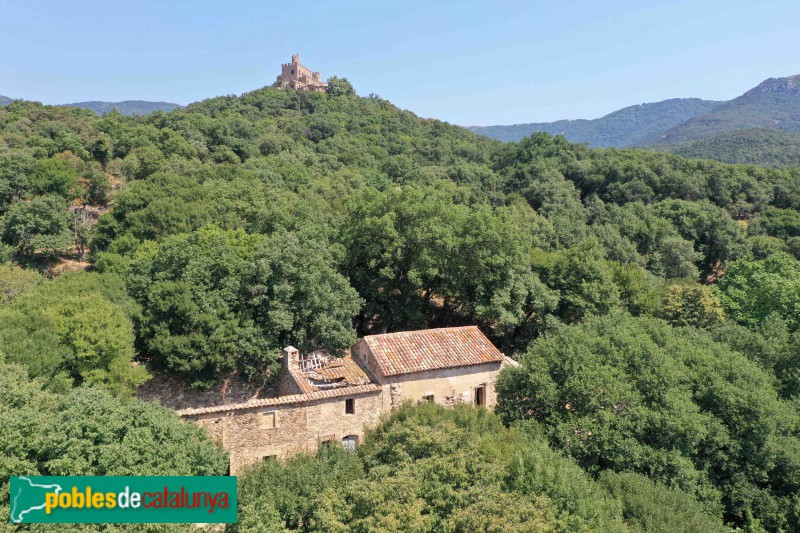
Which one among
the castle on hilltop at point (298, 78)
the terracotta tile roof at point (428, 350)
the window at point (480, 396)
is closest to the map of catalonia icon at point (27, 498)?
the terracotta tile roof at point (428, 350)

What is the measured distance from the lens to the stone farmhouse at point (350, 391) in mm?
17391

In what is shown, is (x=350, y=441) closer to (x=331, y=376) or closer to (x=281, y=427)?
(x=281, y=427)

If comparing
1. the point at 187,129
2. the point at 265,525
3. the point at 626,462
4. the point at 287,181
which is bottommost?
the point at 626,462

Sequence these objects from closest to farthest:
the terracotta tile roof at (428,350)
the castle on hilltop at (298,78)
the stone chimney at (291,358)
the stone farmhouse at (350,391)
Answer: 1. the stone farmhouse at (350,391)
2. the terracotta tile roof at (428,350)
3. the stone chimney at (291,358)
4. the castle on hilltop at (298,78)

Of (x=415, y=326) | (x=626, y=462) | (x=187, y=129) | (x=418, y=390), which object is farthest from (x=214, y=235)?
(x=187, y=129)

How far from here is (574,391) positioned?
752 inches

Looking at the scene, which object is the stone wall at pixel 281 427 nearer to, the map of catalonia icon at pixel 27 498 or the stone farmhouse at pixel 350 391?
the stone farmhouse at pixel 350 391

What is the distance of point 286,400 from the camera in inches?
708

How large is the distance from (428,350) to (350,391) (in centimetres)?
492

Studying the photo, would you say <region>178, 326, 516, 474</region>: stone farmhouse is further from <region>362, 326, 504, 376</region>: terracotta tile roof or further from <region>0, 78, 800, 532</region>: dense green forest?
<region>0, 78, 800, 532</region>: dense green forest

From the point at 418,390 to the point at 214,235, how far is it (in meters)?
16.9

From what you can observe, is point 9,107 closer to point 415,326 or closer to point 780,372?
point 415,326

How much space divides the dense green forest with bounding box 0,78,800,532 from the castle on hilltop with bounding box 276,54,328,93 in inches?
3111

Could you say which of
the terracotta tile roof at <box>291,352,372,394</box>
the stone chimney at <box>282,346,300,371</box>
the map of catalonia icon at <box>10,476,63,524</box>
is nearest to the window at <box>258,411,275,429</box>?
the terracotta tile roof at <box>291,352,372,394</box>
